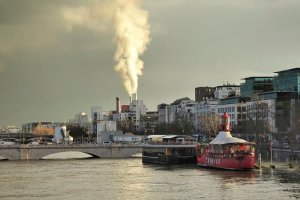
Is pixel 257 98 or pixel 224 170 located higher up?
pixel 257 98

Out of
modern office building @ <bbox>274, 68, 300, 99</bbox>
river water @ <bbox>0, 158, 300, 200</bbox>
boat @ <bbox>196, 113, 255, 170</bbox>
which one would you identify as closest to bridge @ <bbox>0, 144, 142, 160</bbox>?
river water @ <bbox>0, 158, 300, 200</bbox>

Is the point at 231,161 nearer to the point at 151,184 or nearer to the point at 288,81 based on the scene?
the point at 151,184

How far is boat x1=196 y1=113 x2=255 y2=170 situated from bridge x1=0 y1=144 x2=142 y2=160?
49.1 meters

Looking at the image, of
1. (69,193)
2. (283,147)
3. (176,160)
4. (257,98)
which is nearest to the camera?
(69,193)

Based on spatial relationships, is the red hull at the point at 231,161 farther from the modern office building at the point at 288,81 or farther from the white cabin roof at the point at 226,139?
the modern office building at the point at 288,81

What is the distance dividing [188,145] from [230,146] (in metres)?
21.7

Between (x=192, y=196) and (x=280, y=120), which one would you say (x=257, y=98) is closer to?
(x=280, y=120)

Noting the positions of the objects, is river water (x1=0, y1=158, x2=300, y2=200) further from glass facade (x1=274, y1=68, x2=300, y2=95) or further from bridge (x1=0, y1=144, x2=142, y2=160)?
glass facade (x1=274, y1=68, x2=300, y2=95)

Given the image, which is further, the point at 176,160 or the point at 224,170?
the point at 176,160

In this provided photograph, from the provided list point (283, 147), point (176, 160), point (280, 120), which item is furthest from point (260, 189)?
point (280, 120)

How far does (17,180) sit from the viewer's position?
87.9 metres

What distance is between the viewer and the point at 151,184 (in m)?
81.2

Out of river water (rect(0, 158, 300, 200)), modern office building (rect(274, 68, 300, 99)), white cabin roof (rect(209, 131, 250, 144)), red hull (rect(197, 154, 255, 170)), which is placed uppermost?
modern office building (rect(274, 68, 300, 99))

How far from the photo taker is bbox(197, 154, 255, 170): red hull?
9831 cm
